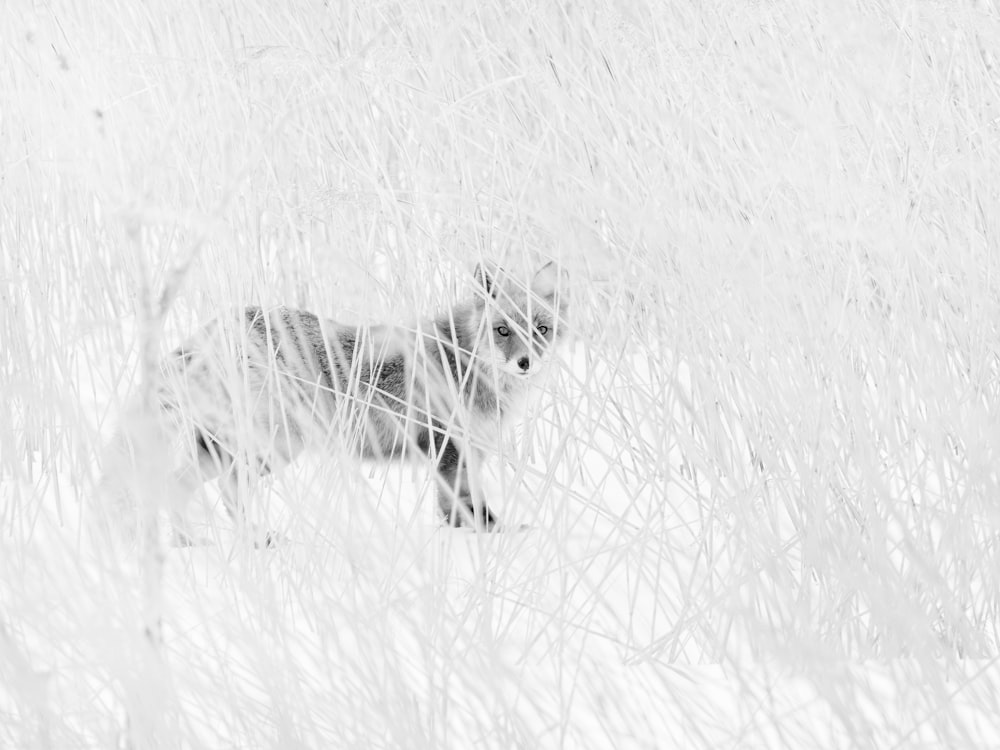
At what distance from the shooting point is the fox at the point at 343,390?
193 cm

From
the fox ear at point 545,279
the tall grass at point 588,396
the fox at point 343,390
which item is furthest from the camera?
the fox ear at point 545,279

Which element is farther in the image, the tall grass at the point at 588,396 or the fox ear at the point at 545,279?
the fox ear at the point at 545,279

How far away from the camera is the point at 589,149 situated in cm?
299

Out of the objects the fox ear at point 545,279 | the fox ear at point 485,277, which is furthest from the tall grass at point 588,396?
the fox ear at point 545,279

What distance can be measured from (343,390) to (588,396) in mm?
1378

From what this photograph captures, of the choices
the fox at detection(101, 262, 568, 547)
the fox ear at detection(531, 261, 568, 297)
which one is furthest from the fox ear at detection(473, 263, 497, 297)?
the fox ear at detection(531, 261, 568, 297)

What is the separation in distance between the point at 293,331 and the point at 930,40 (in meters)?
1.85

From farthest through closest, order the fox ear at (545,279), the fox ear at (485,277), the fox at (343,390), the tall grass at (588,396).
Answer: the fox ear at (545,279), the fox ear at (485,277), the fox at (343,390), the tall grass at (588,396)

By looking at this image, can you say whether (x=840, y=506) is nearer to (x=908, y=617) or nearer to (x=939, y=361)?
(x=939, y=361)

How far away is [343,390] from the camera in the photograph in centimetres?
322

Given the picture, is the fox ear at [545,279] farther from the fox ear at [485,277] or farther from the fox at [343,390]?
the fox ear at [485,277]

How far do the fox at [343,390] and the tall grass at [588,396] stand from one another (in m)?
0.10

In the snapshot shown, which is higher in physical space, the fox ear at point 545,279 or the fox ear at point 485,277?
the fox ear at point 545,279

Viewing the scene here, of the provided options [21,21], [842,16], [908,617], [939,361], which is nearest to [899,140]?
[842,16]
